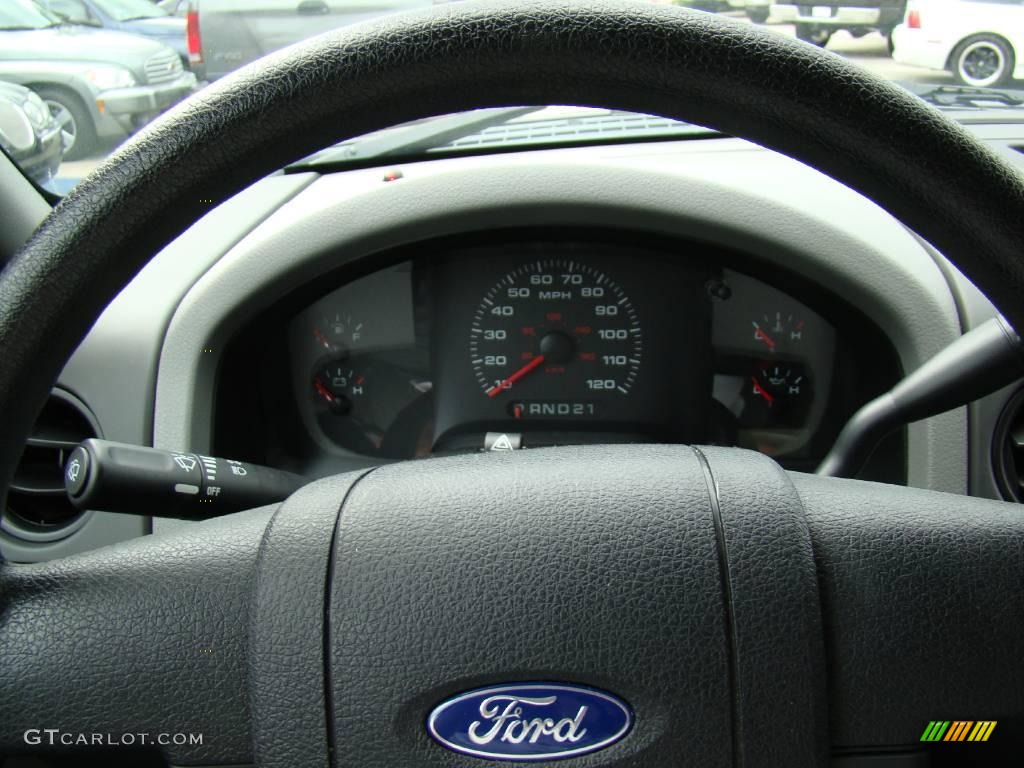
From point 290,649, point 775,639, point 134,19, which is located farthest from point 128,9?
point 775,639

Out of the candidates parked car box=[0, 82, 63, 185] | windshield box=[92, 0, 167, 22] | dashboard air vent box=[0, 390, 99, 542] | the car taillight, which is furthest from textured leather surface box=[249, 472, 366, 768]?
windshield box=[92, 0, 167, 22]

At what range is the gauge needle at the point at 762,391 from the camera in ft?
6.82

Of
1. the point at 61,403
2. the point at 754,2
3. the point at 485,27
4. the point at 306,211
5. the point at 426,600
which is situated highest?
the point at 754,2

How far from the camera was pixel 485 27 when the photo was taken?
640mm

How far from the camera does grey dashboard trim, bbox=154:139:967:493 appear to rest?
5.63ft

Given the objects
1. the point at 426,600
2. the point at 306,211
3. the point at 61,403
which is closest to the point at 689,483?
the point at 426,600

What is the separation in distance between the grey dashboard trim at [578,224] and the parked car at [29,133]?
16.8 inches

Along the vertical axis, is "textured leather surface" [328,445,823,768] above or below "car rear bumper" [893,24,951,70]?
below

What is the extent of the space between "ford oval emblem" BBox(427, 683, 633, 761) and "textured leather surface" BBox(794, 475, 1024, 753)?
0.15m

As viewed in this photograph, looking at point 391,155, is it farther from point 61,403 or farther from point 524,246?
point 61,403

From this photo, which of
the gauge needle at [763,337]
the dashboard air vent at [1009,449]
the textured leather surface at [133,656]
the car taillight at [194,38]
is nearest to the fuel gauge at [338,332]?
the car taillight at [194,38]

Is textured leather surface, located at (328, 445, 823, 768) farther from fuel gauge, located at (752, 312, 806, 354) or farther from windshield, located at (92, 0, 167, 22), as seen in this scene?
windshield, located at (92, 0, 167, 22)

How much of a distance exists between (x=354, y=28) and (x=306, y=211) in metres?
1.23

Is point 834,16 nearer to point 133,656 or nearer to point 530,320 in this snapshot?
point 530,320
